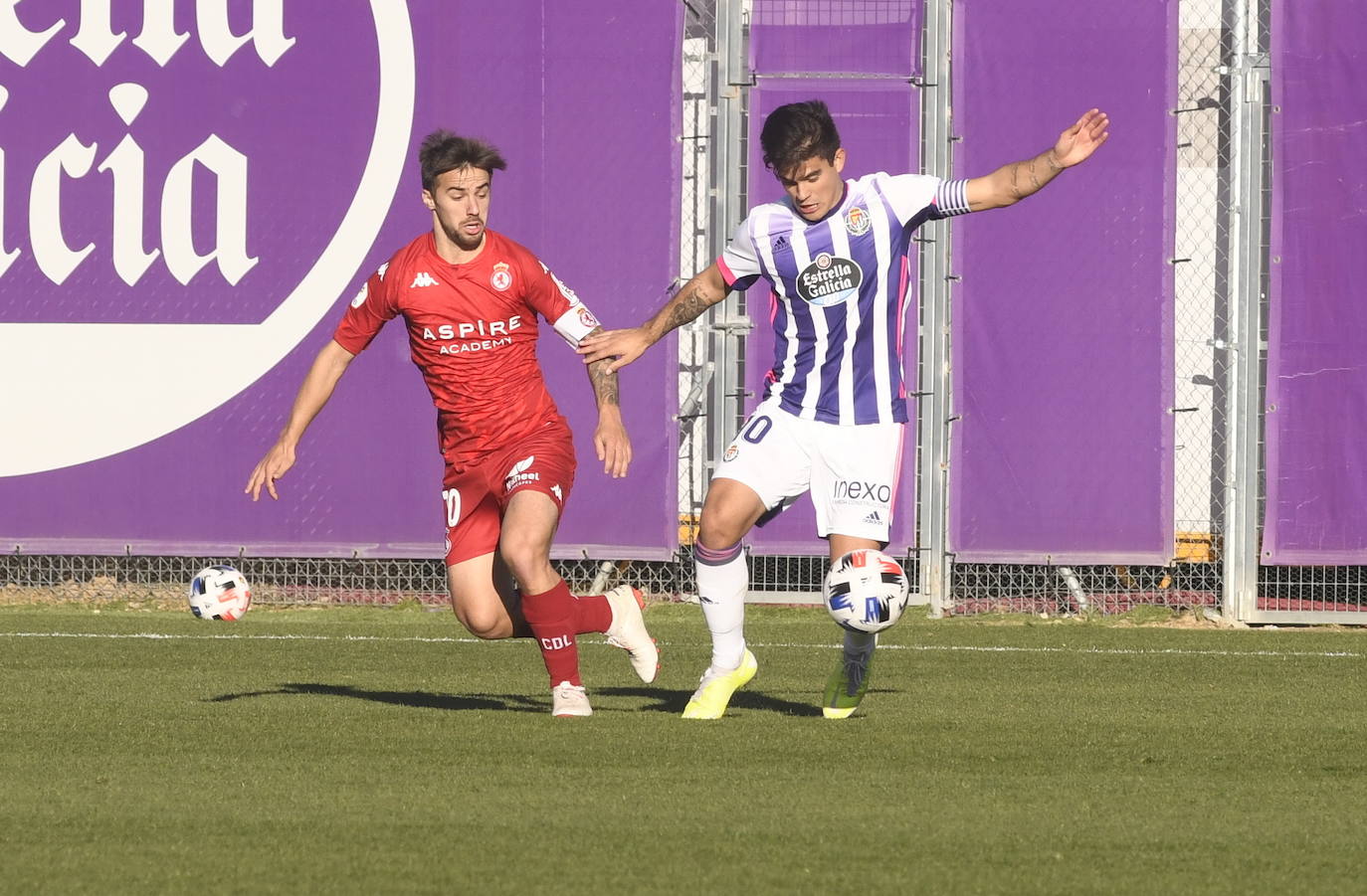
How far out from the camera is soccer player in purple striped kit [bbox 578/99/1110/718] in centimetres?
718

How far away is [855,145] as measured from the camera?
12242 mm

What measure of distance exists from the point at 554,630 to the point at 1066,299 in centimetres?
590

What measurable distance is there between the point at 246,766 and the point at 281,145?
7.63 meters

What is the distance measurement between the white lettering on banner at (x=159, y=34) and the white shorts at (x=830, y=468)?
6.64m

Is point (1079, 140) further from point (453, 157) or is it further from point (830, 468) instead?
point (453, 157)

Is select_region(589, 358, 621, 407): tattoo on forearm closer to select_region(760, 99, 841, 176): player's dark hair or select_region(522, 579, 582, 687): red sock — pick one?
select_region(522, 579, 582, 687): red sock

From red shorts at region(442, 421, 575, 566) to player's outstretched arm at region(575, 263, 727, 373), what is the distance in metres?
0.41

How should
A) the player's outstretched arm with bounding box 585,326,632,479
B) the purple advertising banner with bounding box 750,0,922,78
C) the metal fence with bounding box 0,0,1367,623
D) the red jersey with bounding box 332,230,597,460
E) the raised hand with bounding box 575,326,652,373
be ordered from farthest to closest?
the purple advertising banner with bounding box 750,0,922,78
the metal fence with bounding box 0,0,1367,623
the red jersey with bounding box 332,230,597,460
the raised hand with bounding box 575,326,652,373
the player's outstretched arm with bounding box 585,326,632,479

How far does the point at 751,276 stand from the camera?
7.35 m

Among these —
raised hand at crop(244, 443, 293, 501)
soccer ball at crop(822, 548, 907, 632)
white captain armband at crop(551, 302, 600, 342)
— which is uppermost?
white captain armband at crop(551, 302, 600, 342)

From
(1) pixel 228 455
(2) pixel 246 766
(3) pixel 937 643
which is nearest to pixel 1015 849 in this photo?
(2) pixel 246 766

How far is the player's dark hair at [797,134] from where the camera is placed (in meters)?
6.94

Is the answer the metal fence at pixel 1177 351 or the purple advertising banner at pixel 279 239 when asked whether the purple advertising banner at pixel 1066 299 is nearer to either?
the metal fence at pixel 1177 351

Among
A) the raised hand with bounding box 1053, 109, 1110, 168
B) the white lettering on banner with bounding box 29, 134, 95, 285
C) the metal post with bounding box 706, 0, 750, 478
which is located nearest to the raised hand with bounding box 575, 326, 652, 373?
the raised hand with bounding box 1053, 109, 1110, 168
